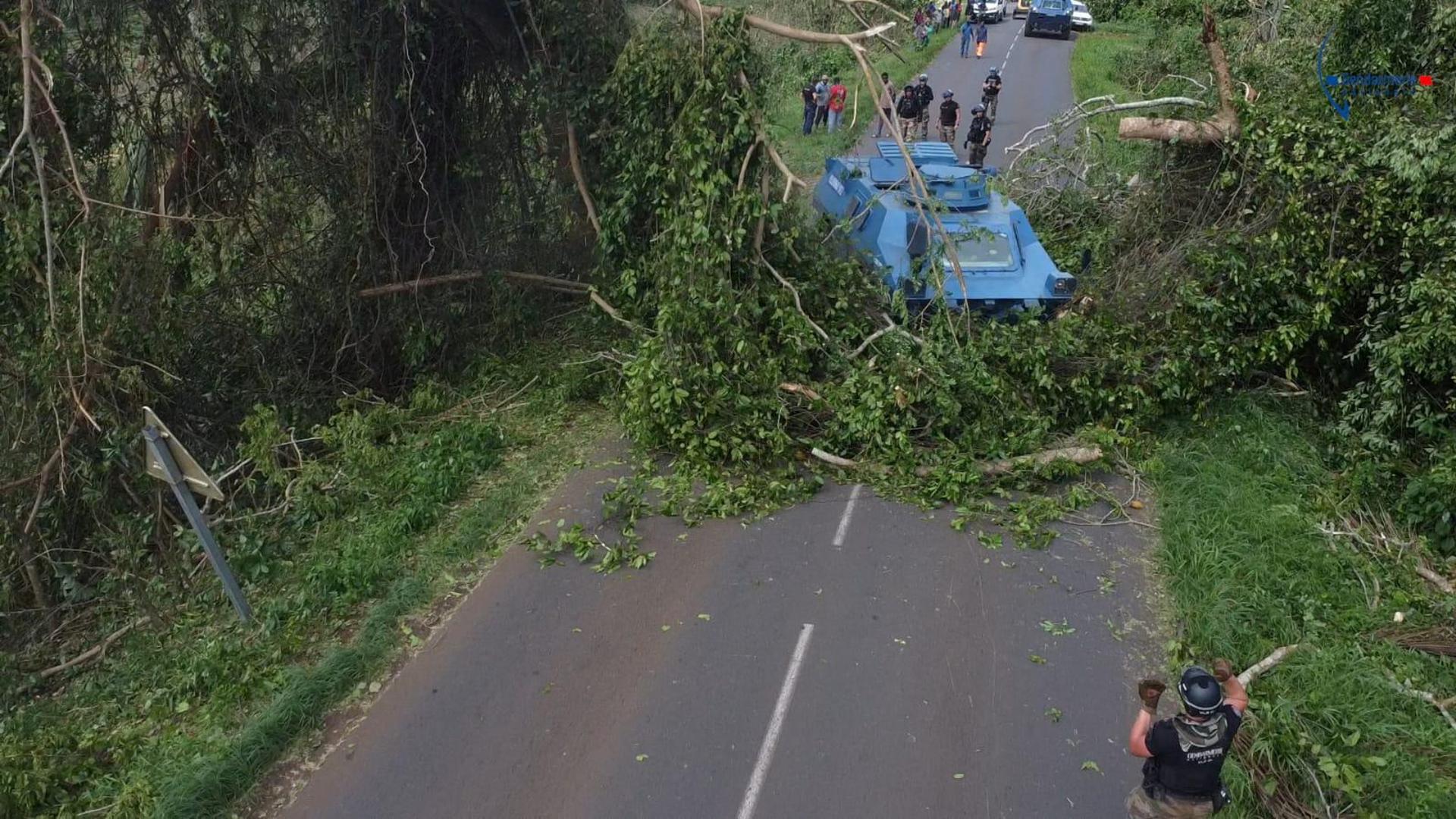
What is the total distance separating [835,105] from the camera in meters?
20.0

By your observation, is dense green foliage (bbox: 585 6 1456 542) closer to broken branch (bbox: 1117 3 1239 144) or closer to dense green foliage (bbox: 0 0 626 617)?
broken branch (bbox: 1117 3 1239 144)

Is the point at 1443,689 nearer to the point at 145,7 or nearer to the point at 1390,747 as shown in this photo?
the point at 1390,747

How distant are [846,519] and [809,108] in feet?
46.1

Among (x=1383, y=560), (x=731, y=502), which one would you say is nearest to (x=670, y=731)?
(x=731, y=502)

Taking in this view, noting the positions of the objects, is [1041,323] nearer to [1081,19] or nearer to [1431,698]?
[1431,698]

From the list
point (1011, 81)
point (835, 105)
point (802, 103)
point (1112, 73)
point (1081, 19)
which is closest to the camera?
point (835, 105)

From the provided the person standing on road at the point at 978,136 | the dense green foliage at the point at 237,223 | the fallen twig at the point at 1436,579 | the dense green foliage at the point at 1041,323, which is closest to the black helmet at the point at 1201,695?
the fallen twig at the point at 1436,579

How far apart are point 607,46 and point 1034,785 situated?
28.7ft

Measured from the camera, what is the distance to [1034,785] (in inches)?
222

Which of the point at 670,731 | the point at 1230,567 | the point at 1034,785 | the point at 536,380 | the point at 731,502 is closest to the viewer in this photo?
the point at 1034,785

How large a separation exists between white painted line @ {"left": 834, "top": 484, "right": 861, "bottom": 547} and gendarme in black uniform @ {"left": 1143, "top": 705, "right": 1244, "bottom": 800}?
12.0ft

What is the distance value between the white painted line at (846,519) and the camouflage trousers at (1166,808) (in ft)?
11.5

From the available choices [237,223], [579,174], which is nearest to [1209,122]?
[579,174]

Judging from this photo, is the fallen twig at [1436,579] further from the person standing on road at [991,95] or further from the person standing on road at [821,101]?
the person standing on road at [821,101]
